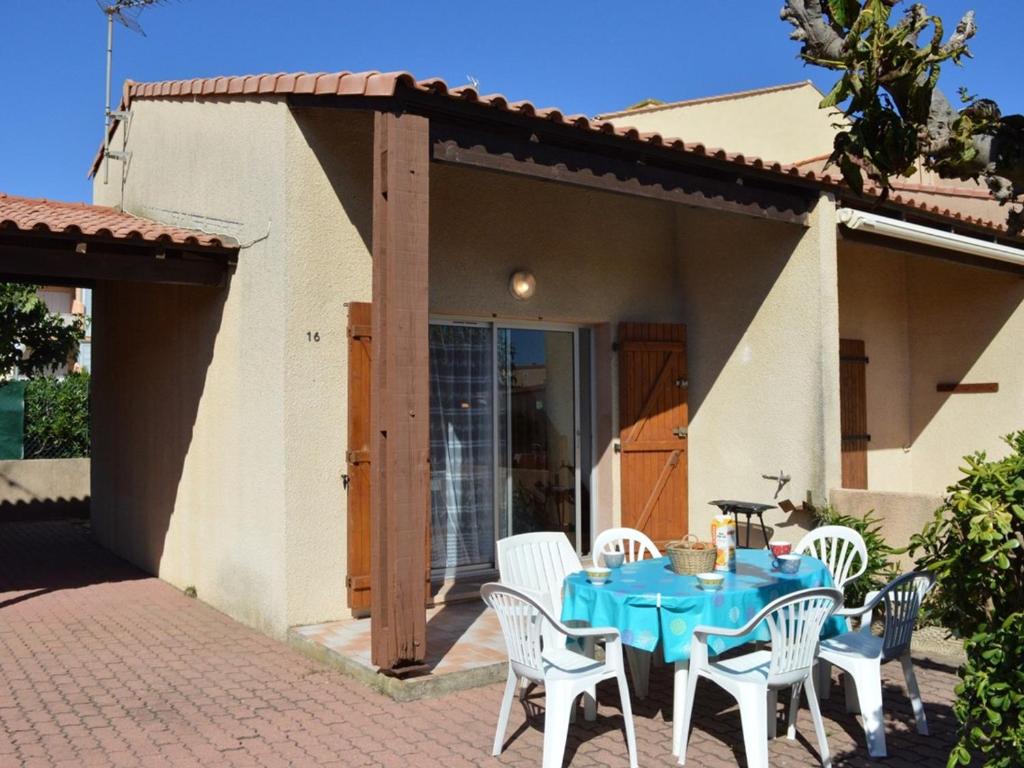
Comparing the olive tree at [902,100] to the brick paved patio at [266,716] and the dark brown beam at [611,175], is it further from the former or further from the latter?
the dark brown beam at [611,175]

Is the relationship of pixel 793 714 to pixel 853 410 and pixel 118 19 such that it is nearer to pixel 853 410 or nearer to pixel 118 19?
pixel 853 410

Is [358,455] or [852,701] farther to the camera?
[358,455]

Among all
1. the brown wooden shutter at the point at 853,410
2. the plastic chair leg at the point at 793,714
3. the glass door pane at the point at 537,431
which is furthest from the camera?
the brown wooden shutter at the point at 853,410

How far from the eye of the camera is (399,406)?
5461 millimetres

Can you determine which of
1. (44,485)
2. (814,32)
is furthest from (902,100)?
(44,485)

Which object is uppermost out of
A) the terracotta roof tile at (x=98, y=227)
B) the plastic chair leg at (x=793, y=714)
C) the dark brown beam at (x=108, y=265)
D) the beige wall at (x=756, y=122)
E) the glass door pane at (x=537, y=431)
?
the beige wall at (x=756, y=122)

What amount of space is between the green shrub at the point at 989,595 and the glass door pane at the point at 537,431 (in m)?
5.24

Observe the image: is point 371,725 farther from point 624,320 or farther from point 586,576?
point 624,320

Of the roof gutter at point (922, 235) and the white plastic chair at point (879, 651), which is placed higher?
the roof gutter at point (922, 235)

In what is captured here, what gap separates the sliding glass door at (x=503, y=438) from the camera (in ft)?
26.2

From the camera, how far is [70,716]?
5.19 m

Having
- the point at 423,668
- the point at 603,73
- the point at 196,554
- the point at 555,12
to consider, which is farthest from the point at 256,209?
the point at 603,73

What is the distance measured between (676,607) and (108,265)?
5253 millimetres

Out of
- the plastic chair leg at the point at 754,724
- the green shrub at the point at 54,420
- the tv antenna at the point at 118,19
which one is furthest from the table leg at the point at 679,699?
the green shrub at the point at 54,420
